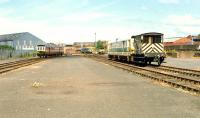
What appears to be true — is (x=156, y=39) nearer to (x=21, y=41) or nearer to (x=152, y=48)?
(x=152, y=48)

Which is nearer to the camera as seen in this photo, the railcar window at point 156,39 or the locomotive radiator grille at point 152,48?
the locomotive radiator grille at point 152,48

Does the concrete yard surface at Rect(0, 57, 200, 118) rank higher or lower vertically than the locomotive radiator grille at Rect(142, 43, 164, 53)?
lower

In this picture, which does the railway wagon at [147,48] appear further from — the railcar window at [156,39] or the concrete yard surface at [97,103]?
the concrete yard surface at [97,103]

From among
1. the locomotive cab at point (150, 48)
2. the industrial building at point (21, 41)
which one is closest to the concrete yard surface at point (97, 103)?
the locomotive cab at point (150, 48)

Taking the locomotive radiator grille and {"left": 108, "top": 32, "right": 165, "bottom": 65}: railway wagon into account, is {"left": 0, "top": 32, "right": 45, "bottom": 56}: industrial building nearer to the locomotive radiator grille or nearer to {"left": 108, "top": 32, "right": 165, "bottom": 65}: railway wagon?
{"left": 108, "top": 32, "right": 165, "bottom": 65}: railway wagon

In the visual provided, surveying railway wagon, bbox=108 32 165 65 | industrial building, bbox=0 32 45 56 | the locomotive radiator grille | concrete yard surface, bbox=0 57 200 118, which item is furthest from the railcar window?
industrial building, bbox=0 32 45 56

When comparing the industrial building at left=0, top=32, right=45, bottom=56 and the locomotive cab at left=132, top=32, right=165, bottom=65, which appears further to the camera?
the industrial building at left=0, top=32, right=45, bottom=56

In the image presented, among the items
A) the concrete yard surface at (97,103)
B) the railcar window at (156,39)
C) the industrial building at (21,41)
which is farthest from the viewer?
the industrial building at (21,41)

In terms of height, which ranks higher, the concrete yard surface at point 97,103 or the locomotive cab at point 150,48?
the locomotive cab at point 150,48

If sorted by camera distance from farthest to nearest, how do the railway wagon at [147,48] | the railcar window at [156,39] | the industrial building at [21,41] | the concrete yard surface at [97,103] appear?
1. the industrial building at [21,41]
2. the railcar window at [156,39]
3. the railway wagon at [147,48]
4. the concrete yard surface at [97,103]

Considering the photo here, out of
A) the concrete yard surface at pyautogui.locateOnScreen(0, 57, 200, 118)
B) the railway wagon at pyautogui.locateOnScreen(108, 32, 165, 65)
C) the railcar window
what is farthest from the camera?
the railcar window

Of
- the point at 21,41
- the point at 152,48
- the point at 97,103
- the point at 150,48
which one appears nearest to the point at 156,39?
the point at 152,48

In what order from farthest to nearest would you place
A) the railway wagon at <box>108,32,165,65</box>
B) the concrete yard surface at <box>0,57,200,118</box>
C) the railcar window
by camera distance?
the railcar window, the railway wagon at <box>108,32,165,65</box>, the concrete yard surface at <box>0,57,200,118</box>

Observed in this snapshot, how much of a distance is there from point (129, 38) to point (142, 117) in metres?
27.1
